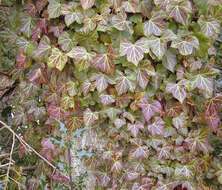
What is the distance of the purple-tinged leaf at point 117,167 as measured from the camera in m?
1.33

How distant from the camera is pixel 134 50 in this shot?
115 centimetres

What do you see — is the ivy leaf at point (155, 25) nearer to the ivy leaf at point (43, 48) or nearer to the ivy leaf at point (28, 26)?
the ivy leaf at point (43, 48)

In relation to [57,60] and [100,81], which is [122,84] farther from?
[57,60]

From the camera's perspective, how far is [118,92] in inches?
48.1

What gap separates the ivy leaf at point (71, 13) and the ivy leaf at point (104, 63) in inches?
7.5

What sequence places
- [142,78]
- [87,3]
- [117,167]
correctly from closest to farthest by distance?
[87,3], [142,78], [117,167]

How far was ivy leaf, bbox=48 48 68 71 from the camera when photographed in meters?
1.20

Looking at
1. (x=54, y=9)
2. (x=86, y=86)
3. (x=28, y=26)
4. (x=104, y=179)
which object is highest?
(x=54, y=9)

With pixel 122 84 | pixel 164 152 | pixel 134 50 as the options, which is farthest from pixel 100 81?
pixel 164 152

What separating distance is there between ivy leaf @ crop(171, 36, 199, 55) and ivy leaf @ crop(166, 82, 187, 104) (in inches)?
6.7

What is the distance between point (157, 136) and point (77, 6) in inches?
31.1

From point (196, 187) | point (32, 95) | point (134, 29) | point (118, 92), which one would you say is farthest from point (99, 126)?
point (196, 187)

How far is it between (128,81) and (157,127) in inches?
11.9

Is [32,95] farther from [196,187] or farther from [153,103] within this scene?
[196,187]
